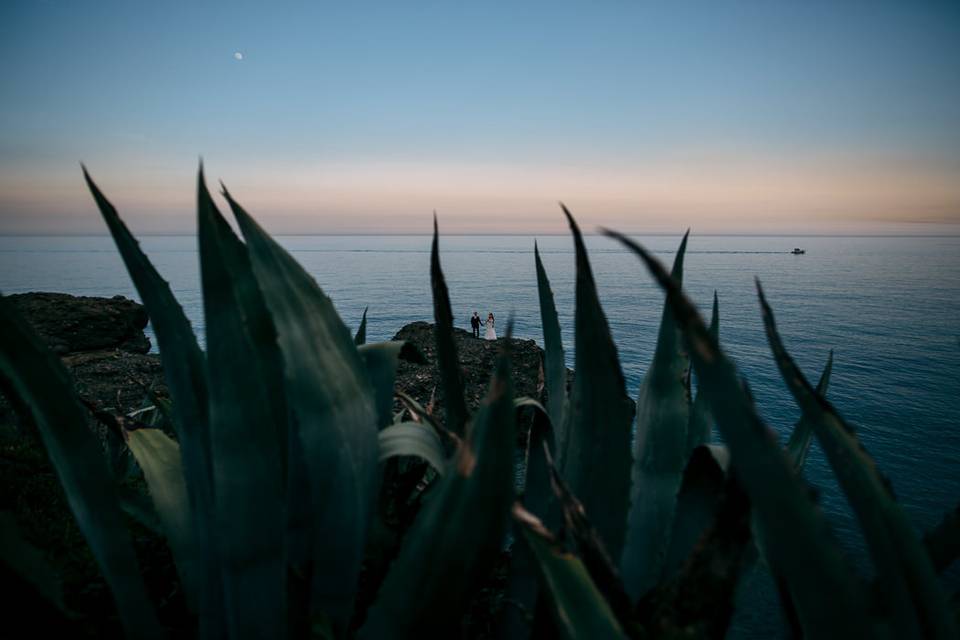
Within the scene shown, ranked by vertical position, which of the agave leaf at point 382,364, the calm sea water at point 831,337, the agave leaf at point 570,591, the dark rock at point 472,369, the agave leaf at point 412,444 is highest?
the agave leaf at point 382,364

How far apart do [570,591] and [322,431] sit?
1.25ft

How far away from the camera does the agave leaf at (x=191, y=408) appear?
0.71 metres

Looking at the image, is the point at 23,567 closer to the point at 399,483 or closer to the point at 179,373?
the point at 179,373

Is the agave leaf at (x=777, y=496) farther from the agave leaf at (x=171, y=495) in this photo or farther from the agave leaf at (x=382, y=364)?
the agave leaf at (x=171, y=495)

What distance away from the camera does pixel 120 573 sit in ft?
2.48

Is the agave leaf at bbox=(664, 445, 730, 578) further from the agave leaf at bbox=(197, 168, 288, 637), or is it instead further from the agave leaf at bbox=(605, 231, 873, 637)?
the agave leaf at bbox=(197, 168, 288, 637)

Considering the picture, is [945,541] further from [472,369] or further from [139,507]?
[472,369]

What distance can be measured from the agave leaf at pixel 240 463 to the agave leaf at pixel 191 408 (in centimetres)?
11

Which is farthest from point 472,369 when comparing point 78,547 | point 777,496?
point 777,496

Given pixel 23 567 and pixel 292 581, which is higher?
pixel 23 567

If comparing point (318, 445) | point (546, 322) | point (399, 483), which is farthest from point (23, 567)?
point (546, 322)

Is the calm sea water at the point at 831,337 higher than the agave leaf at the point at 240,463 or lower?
lower

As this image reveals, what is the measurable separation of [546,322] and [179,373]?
67cm

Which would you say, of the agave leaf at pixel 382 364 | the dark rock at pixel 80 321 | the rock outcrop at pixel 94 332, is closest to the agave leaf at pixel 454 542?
the agave leaf at pixel 382 364
